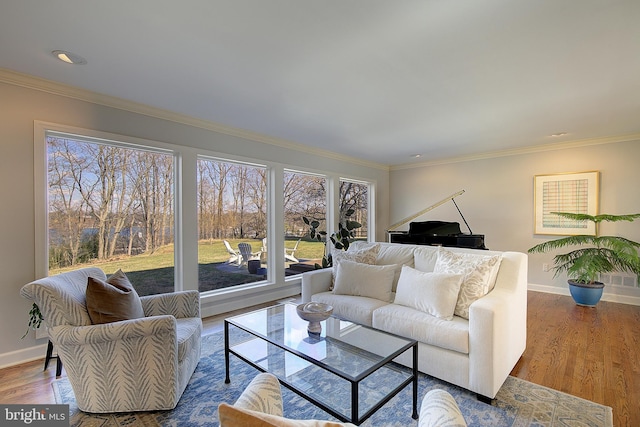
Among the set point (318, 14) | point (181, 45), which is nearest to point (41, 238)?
point (181, 45)

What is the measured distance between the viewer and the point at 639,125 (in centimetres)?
376

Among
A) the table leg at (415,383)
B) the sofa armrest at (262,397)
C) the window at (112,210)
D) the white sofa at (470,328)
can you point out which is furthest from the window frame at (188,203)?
the sofa armrest at (262,397)

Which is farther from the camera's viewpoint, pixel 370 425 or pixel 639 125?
pixel 639 125

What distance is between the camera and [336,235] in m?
5.29

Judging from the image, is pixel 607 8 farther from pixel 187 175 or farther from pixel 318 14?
pixel 187 175

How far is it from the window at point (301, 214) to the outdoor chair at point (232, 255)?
787mm

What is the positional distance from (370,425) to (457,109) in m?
3.13

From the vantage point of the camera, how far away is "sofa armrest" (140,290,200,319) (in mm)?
2320

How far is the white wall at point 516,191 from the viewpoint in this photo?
14.0 ft

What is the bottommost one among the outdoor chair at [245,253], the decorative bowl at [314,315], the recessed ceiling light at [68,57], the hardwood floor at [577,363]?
the hardwood floor at [577,363]

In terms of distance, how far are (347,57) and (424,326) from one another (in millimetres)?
2155

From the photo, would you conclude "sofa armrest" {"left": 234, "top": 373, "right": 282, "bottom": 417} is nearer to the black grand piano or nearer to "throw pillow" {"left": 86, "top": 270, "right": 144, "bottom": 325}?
"throw pillow" {"left": 86, "top": 270, "right": 144, "bottom": 325}

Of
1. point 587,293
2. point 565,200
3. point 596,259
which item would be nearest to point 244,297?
point 587,293

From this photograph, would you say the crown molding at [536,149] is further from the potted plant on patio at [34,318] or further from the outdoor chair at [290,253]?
the potted plant on patio at [34,318]
